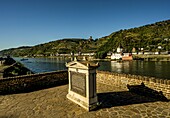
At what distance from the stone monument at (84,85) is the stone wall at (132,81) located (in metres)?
3.38

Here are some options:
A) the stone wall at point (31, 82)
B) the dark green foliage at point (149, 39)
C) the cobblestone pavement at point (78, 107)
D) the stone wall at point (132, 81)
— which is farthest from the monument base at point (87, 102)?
the dark green foliage at point (149, 39)

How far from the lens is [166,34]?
13475cm

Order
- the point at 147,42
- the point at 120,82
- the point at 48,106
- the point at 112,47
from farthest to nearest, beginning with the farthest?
the point at 112,47 < the point at 147,42 < the point at 120,82 < the point at 48,106

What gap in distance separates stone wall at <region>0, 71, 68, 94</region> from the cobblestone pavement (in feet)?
3.67

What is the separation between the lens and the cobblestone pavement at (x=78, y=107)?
561 centimetres

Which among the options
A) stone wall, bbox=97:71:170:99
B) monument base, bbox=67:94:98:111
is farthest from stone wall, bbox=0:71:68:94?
monument base, bbox=67:94:98:111

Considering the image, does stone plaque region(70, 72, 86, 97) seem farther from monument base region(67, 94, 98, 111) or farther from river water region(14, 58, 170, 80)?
river water region(14, 58, 170, 80)

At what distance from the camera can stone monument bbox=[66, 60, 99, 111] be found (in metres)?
6.31

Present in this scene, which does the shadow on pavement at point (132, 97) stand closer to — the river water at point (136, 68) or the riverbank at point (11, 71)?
the riverbank at point (11, 71)

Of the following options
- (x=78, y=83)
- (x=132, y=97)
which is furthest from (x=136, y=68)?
(x=78, y=83)

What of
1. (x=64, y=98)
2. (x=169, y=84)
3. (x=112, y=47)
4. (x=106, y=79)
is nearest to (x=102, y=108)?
(x=64, y=98)

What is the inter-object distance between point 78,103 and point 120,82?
12.9 ft

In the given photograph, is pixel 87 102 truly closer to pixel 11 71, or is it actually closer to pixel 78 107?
pixel 78 107

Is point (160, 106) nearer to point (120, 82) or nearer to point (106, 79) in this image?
point (120, 82)
